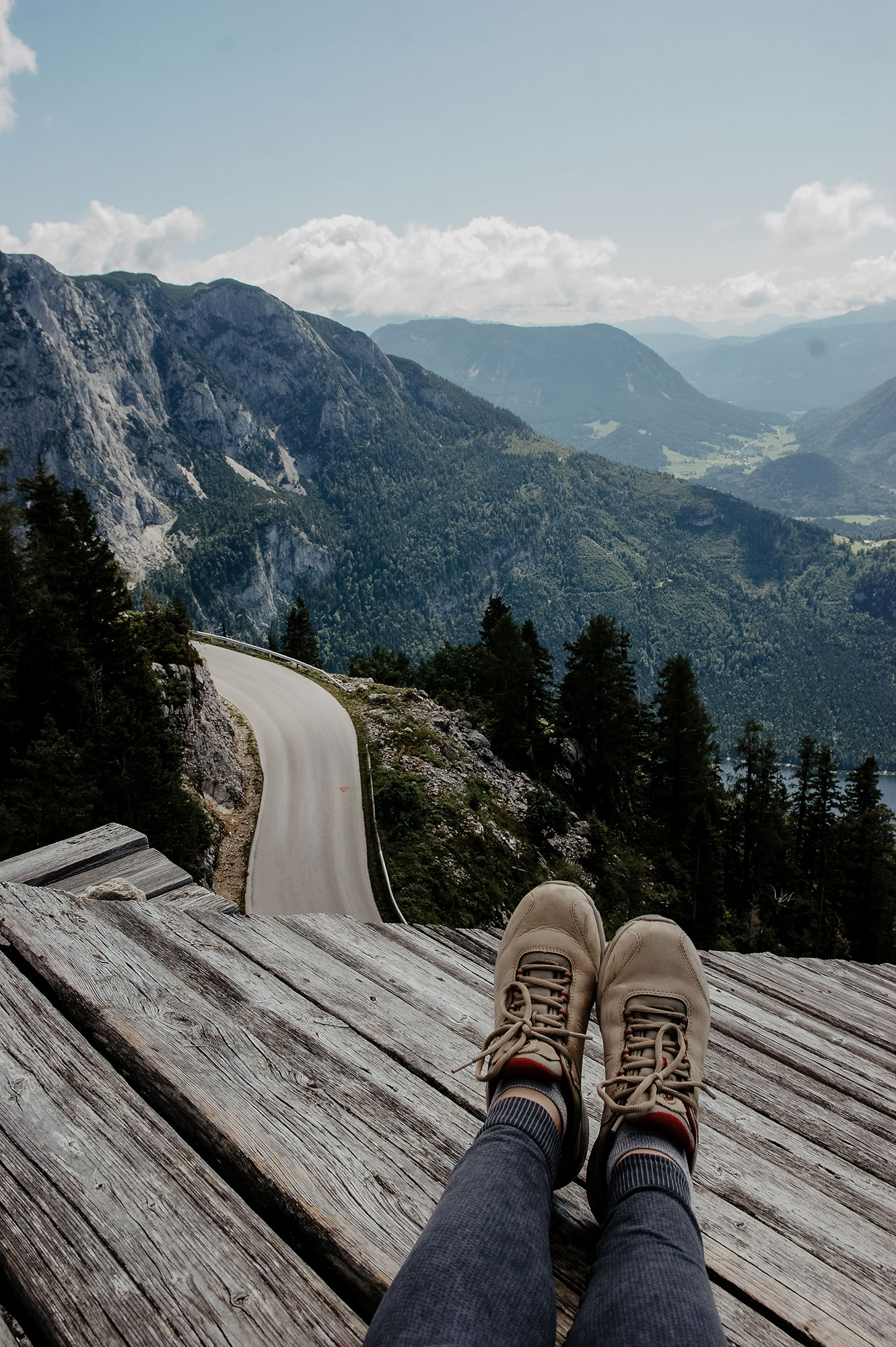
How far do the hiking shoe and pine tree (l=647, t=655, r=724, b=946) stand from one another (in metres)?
31.0

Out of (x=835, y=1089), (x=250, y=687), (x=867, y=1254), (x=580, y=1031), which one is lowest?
(x=250, y=687)

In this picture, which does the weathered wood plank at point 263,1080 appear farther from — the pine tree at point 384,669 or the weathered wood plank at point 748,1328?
the pine tree at point 384,669

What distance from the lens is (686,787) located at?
3509 centimetres

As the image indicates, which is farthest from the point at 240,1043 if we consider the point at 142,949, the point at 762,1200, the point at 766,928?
the point at 766,928

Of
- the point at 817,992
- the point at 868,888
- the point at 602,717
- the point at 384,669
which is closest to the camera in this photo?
the point at 817,992

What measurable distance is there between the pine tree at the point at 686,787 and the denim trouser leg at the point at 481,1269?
32330 mm

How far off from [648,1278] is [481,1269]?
39 centimetres

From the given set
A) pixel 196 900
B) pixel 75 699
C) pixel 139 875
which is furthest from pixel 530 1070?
pixel 75 699

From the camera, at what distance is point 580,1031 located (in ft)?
8.70

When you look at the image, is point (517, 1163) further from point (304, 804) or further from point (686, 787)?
point (686, 787)

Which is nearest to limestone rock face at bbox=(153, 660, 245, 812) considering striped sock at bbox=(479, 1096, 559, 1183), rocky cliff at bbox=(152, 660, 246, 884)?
rocky cliff at bbox=(152, 660, 246, 884)

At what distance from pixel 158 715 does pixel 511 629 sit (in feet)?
65.7

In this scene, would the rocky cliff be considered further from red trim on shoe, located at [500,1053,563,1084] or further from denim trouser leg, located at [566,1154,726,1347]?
denim trouser leg, located at [566,1154,726,1347]

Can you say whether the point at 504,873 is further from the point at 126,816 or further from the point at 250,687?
the point at 250,687
